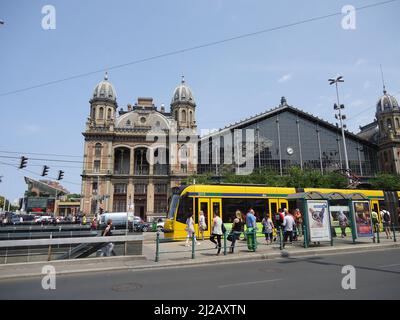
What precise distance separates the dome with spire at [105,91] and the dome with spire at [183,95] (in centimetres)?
1315

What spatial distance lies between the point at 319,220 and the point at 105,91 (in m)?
53.3

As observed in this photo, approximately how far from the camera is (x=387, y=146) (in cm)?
5822

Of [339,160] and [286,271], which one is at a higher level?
[339,160]

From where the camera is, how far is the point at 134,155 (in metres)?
55.6

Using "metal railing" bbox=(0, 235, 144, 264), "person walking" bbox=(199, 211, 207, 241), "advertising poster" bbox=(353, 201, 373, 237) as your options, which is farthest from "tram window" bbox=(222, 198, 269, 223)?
"metal railing" bbox=(0, 235, 144, 264)

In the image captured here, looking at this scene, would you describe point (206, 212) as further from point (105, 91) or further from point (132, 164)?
point (105, 91)

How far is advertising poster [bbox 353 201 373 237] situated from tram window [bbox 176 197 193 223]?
Answer: 389 inches

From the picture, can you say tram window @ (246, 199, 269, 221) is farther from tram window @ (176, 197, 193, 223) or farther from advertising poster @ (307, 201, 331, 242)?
advertising poster @ (307, 201, 331, 242)

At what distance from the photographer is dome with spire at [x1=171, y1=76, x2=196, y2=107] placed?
195 feet

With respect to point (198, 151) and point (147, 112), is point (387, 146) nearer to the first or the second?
point (198, 151)

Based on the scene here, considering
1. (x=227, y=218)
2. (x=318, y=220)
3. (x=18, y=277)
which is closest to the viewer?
(x=18, y=277)

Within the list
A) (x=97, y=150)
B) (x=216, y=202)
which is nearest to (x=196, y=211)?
(x=216, y=202)
